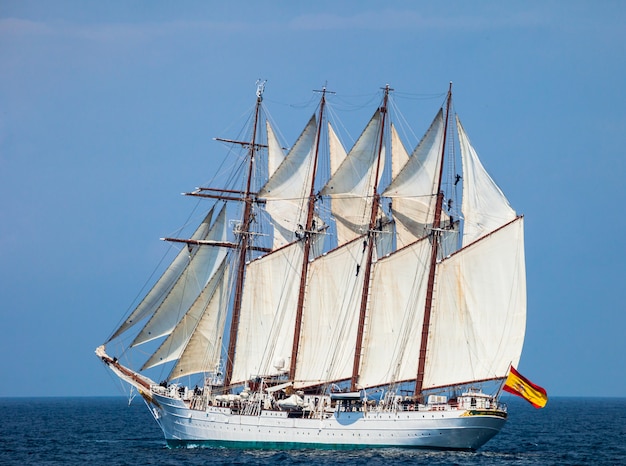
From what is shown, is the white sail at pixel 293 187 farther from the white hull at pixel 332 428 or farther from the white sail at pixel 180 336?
the white hull at pixel 332 428

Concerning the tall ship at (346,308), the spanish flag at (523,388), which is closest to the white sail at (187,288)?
the tall ship at (346,308)

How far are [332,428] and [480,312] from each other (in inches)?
464

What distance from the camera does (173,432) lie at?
71938 mm

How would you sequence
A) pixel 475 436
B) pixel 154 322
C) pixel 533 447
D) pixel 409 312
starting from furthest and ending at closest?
pixel 533 447 < pixel 154 322 < pixel 409 312 < pixel 475 436

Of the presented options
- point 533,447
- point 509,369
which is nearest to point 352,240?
point 509,369

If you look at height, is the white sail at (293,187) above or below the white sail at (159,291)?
above

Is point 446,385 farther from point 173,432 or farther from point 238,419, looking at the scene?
point 173,432

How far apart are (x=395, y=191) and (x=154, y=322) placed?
64.0 feet

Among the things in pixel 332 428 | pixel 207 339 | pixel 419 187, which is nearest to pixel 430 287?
pixel 419 187

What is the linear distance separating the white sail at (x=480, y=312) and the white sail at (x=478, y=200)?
2.72 feet

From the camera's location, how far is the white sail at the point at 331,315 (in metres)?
70.9

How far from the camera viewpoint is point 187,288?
7512 centimetres

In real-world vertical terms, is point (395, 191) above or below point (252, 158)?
below

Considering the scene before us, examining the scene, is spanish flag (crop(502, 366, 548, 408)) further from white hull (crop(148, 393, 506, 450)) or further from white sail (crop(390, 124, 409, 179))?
white sail (crop(390, 124, 409, 179))
